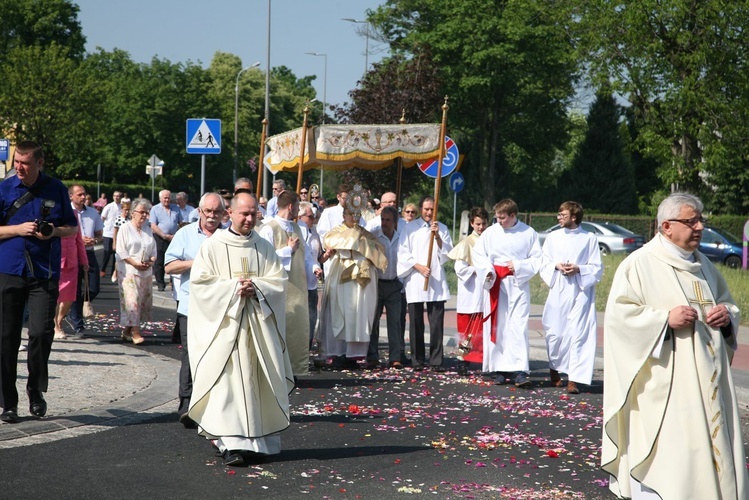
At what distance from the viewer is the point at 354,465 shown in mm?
7363

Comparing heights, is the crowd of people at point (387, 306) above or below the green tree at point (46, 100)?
below

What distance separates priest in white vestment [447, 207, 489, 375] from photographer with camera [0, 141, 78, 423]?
561cm

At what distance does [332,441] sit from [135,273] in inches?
262

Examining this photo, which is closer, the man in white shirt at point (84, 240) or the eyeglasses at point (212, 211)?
the eyeglasses at point (212, 211)

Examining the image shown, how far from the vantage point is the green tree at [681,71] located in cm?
2998

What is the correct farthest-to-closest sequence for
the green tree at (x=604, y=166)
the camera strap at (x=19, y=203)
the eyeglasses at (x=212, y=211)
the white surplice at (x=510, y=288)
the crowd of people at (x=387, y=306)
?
the green tree at (x=604, y=166) → the white surplice at (x=510, y=288) → the eyeglasses at (x=212, y=211) → the camera strap at (x=19, y=203) → the crowd of people at (x=387, y=306)

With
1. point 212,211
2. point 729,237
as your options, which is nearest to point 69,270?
point 212,211

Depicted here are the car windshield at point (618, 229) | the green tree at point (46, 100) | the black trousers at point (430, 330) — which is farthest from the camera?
the green tree at point (46, 100)

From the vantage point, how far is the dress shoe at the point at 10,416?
815 centimetres

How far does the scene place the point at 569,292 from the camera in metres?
11.6

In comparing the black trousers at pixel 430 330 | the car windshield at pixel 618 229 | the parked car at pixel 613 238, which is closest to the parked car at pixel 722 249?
the parked car at pixel 613 238

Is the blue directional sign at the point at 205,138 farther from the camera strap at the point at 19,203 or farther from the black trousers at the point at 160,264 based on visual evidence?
the camera strap at the point at 19,203

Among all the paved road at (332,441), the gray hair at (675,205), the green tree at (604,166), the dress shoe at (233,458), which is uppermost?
the green tree at (604,166)

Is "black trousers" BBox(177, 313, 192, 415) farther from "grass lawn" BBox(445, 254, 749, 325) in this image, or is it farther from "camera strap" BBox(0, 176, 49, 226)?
"grass lawn" BBox(445, 254, 749, 325)
